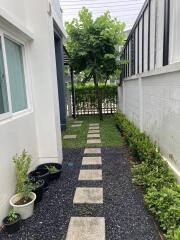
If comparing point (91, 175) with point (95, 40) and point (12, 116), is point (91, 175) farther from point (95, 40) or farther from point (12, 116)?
point (95, 40)

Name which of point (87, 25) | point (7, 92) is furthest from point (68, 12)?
point (7, 92)

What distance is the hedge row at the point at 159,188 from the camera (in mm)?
2133

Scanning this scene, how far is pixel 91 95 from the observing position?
10.7 meters

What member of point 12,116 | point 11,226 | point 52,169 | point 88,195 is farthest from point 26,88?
point 11,226

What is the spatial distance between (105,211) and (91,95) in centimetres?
842

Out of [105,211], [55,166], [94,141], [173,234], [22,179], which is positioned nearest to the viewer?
[173,234]

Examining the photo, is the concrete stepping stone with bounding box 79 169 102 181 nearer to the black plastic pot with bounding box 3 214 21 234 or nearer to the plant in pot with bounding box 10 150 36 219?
the plant in pot with bounding box 10 150 36 219

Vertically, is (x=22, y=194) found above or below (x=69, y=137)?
above

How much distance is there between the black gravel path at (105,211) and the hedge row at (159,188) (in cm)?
16

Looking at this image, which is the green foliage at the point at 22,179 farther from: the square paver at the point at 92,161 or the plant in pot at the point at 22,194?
the square paver at the point at 92,161

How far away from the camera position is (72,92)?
10.2 m

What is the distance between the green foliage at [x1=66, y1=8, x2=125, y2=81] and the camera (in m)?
7.59

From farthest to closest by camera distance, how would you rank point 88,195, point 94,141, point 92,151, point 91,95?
point 91,95 < point 94,141 < point 92,151 < point 88,195

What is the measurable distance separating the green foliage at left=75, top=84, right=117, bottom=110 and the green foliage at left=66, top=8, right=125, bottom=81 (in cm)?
254
